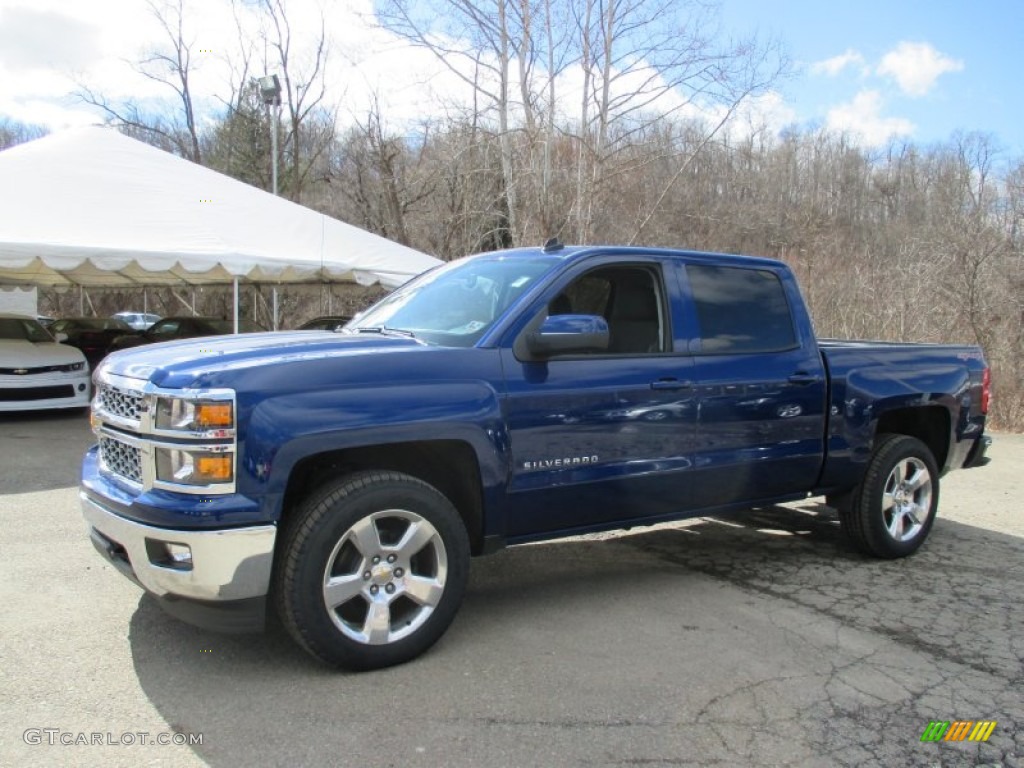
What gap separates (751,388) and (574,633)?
1.76m

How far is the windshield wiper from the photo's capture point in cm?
424

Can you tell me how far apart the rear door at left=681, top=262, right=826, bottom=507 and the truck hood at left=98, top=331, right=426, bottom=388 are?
69.3 inches

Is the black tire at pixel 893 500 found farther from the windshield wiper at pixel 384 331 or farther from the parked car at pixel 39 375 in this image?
the parked car at pixel 39 375

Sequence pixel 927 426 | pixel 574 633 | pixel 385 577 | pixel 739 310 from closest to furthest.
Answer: pixel 385 577 → pixel 574 633 → pixel 739 310 → pixel 927 426

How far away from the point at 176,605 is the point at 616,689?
1908 mm

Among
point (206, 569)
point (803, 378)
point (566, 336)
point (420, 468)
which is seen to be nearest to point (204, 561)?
point (206, 569)

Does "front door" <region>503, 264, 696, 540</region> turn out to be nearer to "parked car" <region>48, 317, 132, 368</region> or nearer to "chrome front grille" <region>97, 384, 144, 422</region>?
"chrome front grille" <region>97, 384, 144, 422</region>

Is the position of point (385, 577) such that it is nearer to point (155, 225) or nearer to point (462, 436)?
point (462, 436)

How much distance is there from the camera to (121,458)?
3.59 metres

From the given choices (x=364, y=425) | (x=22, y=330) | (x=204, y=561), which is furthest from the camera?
(x=22, y=330)

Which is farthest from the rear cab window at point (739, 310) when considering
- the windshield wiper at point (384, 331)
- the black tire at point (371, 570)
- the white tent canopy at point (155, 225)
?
the white tent canopy at point (155, 225)

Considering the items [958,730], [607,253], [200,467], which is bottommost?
[958,730]

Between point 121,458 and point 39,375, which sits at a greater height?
point 121,458

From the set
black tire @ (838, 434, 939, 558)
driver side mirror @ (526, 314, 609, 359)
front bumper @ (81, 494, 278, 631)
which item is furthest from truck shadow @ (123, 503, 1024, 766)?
driver side mirror @ (526, 314, 609, 359)
